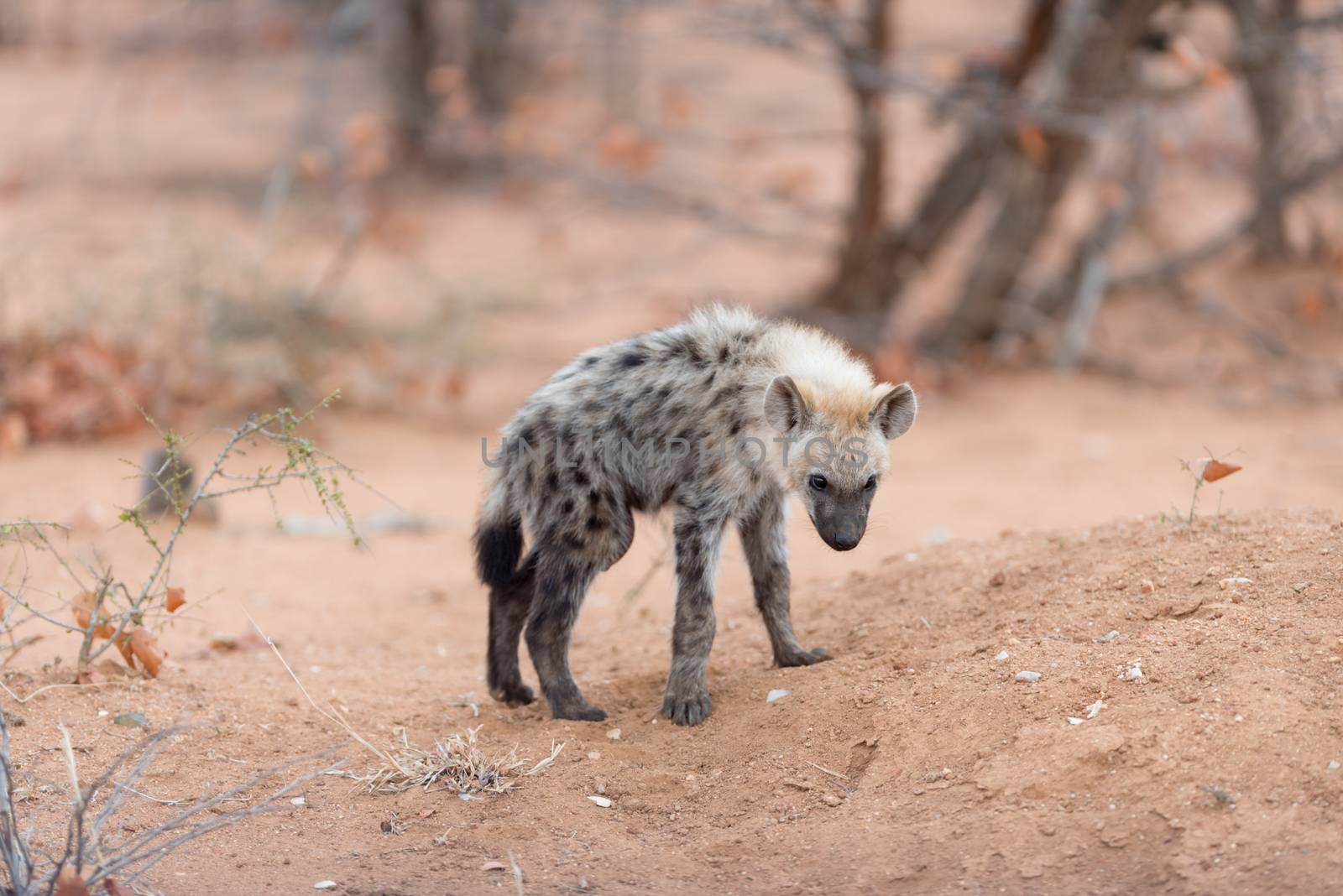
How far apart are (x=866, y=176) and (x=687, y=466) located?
6.22 meters

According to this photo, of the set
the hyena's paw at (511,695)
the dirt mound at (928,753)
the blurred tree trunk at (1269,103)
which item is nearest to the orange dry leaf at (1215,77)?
the blurred tree trunk at (1269,103)

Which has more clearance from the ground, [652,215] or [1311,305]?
[652,215]

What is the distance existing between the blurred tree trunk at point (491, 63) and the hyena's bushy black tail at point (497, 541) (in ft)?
35.3

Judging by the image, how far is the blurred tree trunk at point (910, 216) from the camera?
9984 millimetres

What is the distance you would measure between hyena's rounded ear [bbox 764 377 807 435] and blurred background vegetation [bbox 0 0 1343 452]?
12.4 feet

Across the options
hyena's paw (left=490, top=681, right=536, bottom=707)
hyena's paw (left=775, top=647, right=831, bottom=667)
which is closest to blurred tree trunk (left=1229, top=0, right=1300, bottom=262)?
hyena's paw (left=775, top=647, right=831, bottom=667)

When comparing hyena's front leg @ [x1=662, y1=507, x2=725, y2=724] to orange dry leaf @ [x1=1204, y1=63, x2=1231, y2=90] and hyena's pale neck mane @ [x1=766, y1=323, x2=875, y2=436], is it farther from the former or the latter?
orange dry leaf @ [x1=1204, y1=63, x2=1231, y2=90]

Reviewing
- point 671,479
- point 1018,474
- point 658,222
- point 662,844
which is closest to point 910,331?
point 1018,474

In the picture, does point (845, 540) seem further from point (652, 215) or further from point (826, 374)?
point (652, 215)

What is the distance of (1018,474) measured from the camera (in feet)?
27.8

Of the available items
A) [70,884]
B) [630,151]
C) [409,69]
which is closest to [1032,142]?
[630,151]

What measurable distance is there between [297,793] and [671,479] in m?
1.65

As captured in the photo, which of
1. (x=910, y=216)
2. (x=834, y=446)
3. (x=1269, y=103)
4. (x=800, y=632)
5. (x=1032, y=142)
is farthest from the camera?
(x=910, y=216)

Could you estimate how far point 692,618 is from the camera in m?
4.66
